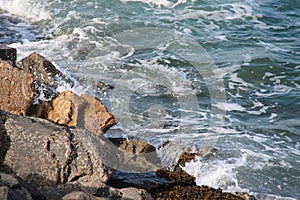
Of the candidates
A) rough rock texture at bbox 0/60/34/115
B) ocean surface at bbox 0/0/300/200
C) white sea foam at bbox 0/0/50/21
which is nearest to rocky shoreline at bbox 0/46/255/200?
rough rock texture at bbox 0/60/34/115

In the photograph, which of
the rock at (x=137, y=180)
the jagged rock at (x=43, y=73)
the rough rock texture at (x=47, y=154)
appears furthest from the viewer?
the jagged rock at (x=43, y=73)

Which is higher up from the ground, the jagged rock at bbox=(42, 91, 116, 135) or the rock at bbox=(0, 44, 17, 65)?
the rock at bbox=(0, 44, 17, 65)

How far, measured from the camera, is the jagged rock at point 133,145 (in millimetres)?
6172

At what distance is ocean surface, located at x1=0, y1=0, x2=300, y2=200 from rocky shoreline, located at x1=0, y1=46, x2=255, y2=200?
0.40m

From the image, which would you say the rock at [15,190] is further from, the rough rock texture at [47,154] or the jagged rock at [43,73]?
the jagged rock at [43,73]

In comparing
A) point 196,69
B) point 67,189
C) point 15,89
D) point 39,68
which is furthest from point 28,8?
point 67,189

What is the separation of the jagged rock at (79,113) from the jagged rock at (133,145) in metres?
0.27

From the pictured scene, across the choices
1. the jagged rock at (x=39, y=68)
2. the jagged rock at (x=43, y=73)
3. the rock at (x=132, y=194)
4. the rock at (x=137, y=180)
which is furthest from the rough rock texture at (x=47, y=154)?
the jagged rock at (x=39, y=68)

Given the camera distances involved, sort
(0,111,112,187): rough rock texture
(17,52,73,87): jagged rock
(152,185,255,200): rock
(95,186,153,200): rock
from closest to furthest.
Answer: (95,186,153,200): rock, (0,111,112,187): rough rock texture, (152,185,255,200): rock, (17,52,73,87): jagged rock

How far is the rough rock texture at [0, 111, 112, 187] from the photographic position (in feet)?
14.6

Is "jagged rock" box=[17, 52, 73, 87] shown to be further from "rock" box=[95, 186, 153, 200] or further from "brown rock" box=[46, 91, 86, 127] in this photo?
"rock" box=[95, 186, 153, 200]

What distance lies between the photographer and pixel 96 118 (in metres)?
6.10

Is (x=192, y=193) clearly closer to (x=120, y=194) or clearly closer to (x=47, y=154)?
(x=120, y=194)

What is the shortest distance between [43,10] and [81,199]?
38.3 feet
